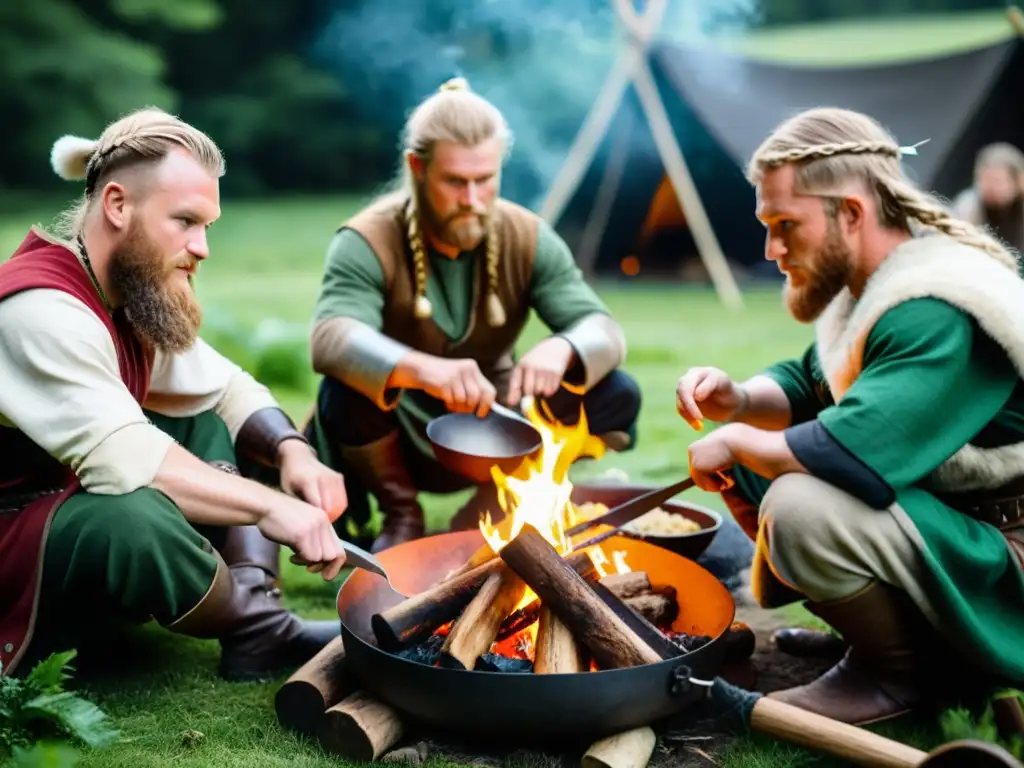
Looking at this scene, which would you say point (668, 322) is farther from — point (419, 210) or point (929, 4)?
point (929, 4)

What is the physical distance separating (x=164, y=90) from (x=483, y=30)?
17.3ft

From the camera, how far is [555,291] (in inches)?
149

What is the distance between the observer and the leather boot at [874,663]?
2.38 meters

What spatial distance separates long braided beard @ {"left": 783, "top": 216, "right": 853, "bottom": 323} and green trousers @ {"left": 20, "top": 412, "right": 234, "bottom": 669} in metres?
1.53

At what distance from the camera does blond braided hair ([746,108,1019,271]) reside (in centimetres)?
251

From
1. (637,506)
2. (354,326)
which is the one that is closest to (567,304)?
(354,326)

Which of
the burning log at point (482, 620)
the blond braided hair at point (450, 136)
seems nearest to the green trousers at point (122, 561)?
the burning log at point (482, 620)

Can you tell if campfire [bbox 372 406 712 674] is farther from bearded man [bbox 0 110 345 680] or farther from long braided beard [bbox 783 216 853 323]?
long braided beard [bbox 783 216 853 323]

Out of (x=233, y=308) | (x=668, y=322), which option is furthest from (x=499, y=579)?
(x=233, y=308)

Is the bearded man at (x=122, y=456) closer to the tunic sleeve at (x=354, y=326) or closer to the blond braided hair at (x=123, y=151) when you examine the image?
the blond braided hair at (x=123, y=151)

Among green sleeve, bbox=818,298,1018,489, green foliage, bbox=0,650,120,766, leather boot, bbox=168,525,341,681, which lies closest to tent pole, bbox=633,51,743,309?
leather boot, bbox=168,525,341,681

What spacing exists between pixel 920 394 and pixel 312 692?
57.2 inches

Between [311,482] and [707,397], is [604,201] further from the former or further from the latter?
[311,482]

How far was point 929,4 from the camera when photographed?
84.1 ft
